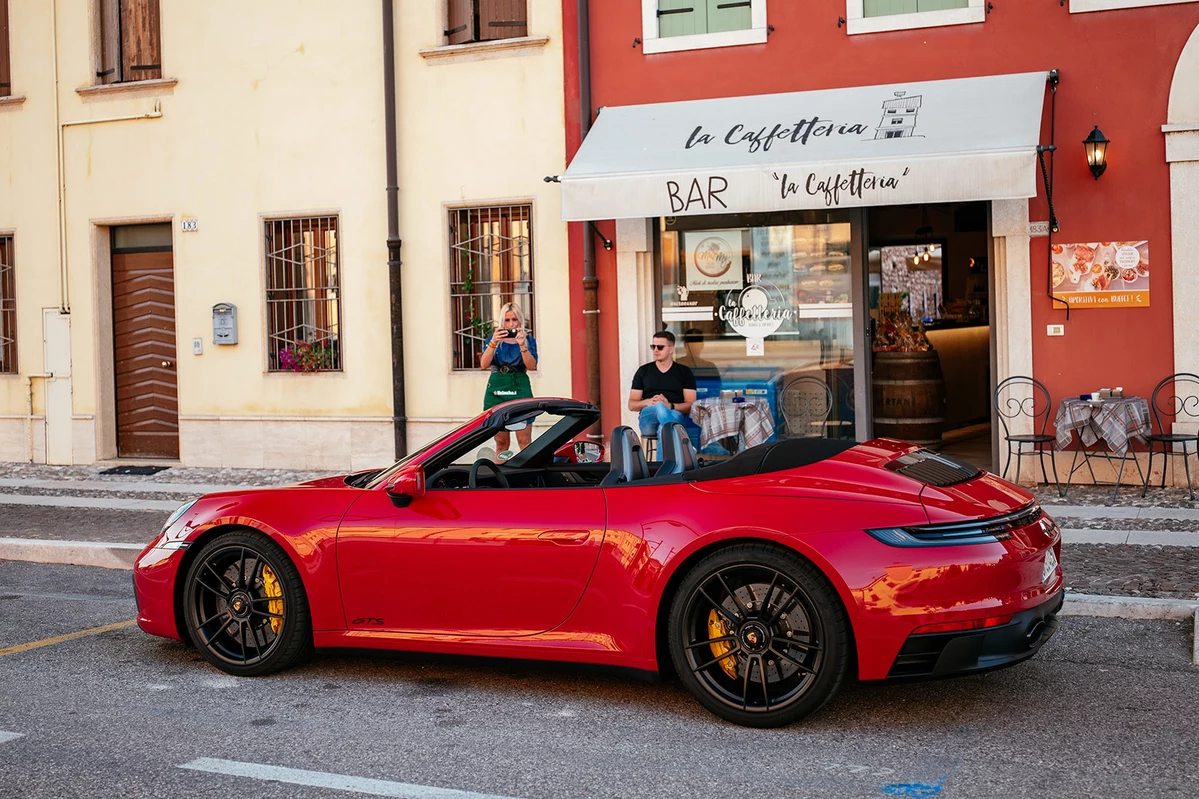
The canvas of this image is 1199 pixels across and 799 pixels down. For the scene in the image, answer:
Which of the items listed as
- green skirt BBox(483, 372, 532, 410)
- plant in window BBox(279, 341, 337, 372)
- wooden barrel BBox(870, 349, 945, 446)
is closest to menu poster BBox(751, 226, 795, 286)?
wooden barrel BBox(870, 349, 945, 446)

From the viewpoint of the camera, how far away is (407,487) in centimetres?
577

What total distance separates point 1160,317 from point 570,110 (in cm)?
607

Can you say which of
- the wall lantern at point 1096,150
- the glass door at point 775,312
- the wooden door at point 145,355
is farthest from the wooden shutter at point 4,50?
the wall lantern at point 1096,150

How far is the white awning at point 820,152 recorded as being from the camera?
10.8 m

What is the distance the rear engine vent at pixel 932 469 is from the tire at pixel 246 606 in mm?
2768

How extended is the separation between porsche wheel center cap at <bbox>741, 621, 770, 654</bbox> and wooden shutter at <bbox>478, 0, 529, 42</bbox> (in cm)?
1009

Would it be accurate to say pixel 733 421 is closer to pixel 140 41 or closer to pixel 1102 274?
pixel 1102 274

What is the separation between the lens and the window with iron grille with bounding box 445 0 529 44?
13898mm

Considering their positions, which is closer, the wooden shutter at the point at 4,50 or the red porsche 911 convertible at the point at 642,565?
the red porsche 911 convertible at the point at 642,565

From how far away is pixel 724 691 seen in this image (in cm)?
511

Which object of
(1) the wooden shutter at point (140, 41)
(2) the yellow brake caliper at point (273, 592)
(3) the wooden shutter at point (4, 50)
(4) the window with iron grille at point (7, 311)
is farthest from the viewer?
(4) the window with iron grille at point (7, 311)

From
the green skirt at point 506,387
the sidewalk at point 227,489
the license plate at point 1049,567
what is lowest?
the sidewalk at point 227,489

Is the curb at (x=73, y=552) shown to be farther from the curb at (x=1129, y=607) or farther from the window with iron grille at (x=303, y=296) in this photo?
the curb at (x=1129, y=607)

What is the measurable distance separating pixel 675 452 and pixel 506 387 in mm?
6195
